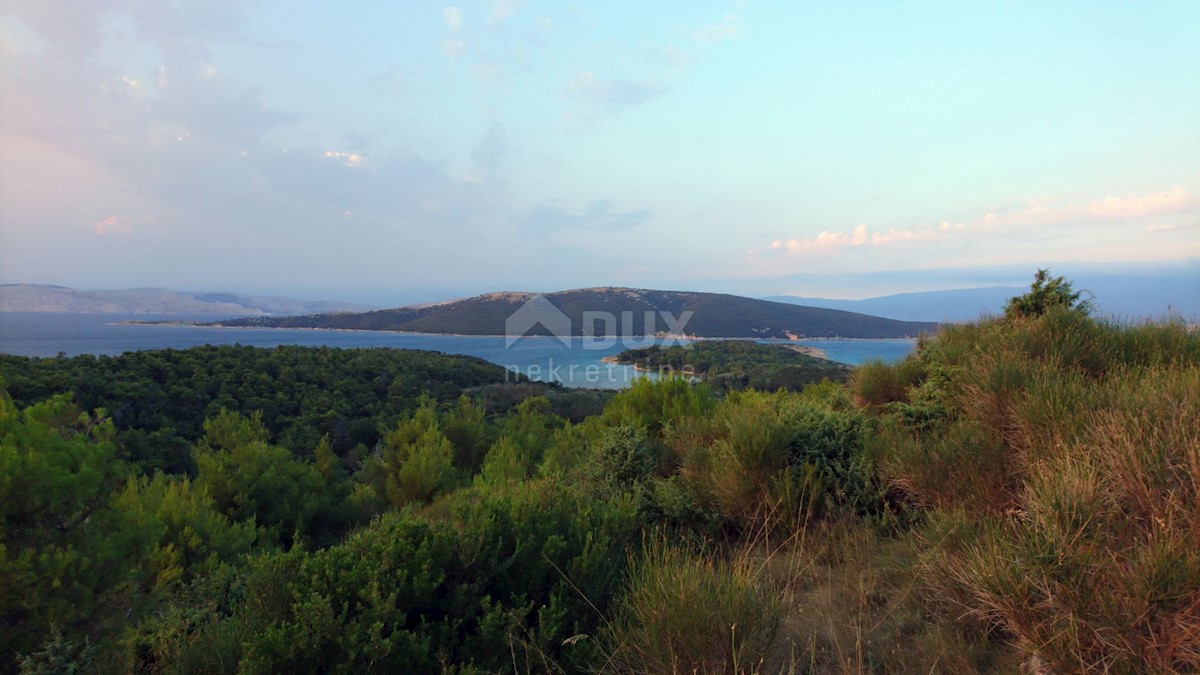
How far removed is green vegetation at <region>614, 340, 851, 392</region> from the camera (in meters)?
23.1

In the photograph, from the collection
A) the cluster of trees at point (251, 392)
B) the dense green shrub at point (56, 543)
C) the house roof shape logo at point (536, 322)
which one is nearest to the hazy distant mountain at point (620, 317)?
the house roof shape logo at point (536, 322)

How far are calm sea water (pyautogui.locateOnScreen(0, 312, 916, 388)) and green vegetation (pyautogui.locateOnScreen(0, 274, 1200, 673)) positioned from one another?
24.1 meters

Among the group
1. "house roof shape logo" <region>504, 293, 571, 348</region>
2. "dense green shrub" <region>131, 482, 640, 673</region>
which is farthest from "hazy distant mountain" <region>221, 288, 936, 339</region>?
"dense green shrub" <region>131, 482, 640, 673</region>

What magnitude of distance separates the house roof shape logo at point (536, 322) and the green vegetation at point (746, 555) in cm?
5464

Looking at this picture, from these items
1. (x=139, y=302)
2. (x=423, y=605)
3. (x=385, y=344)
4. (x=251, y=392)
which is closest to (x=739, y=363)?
(x=251, y=392)

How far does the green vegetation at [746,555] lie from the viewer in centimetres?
215

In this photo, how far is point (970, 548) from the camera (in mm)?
2578

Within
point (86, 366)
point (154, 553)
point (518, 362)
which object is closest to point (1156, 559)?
point (154, 553)

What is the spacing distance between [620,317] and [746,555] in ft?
181

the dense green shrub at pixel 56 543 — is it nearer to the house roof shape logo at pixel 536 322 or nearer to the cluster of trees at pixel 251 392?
the cluster of trees at pixel 251 392

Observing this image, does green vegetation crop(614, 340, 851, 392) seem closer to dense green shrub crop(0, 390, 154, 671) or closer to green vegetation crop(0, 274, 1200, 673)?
green vegetation crop(0, 274, 1200, 673)

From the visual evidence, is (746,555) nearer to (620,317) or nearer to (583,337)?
(583,337)

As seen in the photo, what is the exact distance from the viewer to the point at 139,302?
101 meters

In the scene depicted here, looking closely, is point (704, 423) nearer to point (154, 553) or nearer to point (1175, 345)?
point (1175, 345)
